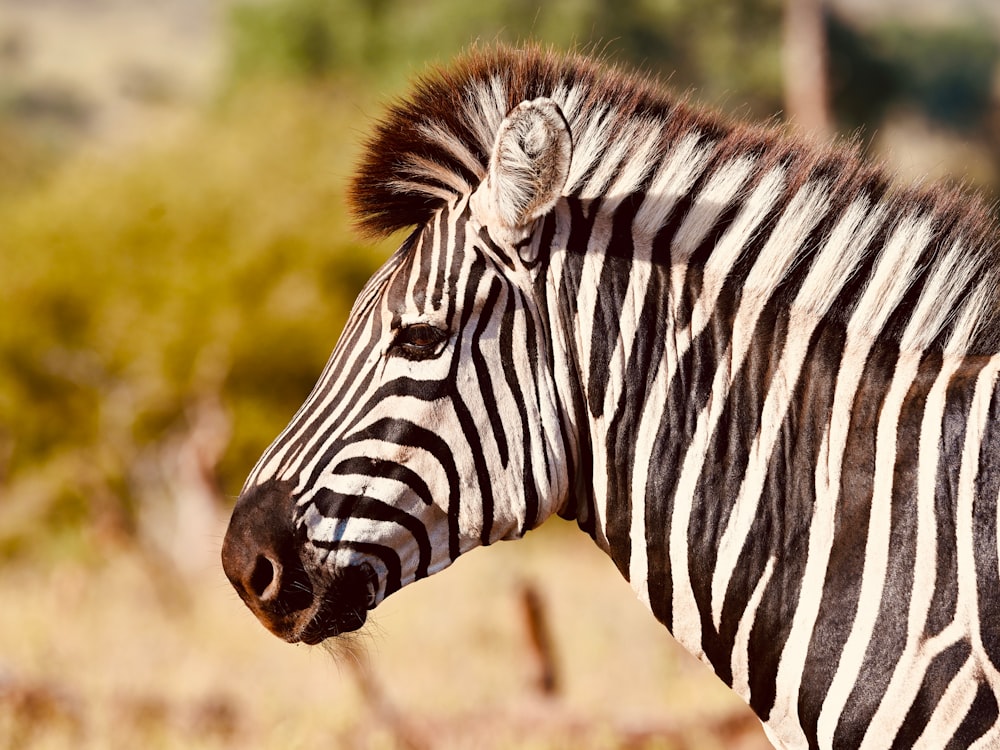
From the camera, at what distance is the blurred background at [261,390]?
6551mm

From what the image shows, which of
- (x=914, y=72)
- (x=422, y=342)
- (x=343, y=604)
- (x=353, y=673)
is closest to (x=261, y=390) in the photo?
(x=353, y=673)

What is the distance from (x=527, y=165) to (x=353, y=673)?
15.4 ft

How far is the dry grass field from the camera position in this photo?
6336 millimetres

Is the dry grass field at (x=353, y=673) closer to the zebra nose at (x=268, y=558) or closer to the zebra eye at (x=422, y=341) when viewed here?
the zebra nose at (x=268, y=558)

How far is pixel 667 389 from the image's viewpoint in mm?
2492

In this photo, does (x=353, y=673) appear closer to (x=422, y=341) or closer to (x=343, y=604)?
(x=343, y=604)

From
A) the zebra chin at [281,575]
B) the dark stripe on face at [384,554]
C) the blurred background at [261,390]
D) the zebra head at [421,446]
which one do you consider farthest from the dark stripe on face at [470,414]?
the blurred background at [261,390]

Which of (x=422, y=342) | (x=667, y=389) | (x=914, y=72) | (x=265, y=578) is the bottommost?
(x=265, y=578)

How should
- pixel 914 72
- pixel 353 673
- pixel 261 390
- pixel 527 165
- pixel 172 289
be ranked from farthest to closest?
1. pixel 914 72
2. pixel 261 390
3. pixel 172 289
4. pixel 353 673
5. pixel 527 165

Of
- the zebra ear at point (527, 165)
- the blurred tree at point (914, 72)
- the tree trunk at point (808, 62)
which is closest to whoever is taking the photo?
the zebra ear at point (527, 165)

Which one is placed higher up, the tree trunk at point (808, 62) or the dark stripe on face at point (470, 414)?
the tree trunk at point (808, 62)

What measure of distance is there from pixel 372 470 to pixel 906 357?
1.31 metres

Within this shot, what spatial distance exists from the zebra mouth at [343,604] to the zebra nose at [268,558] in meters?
0.04

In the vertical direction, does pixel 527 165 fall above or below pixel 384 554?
above
